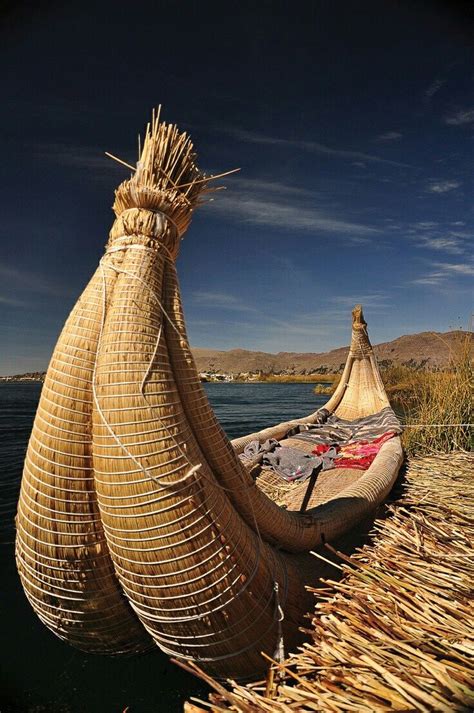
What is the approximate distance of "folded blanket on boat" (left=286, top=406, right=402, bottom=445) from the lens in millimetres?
5434

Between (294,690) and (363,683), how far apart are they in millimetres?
190

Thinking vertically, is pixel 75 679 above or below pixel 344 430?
below

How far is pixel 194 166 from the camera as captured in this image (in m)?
1.53

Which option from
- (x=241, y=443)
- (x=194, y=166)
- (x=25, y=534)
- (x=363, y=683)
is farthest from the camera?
(x=241, y=443)

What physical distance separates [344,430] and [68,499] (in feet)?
19.4

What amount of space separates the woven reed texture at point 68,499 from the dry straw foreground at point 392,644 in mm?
521

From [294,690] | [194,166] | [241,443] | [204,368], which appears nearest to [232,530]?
[294,690]

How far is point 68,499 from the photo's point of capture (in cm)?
131

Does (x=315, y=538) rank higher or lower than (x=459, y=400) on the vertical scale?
lower

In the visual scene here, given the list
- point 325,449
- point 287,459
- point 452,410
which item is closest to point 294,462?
point 287,459

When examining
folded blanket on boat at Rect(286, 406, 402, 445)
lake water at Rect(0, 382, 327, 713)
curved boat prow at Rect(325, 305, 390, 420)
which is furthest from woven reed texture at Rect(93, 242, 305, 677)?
curved boat prow at Rect(325, 305, 390, 420)

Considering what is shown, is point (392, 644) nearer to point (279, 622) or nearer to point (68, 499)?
point (279, 622)

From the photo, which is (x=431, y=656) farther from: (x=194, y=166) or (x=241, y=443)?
(x=241, y=443)

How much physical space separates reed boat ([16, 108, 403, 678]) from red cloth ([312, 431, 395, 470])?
9.04 feet
